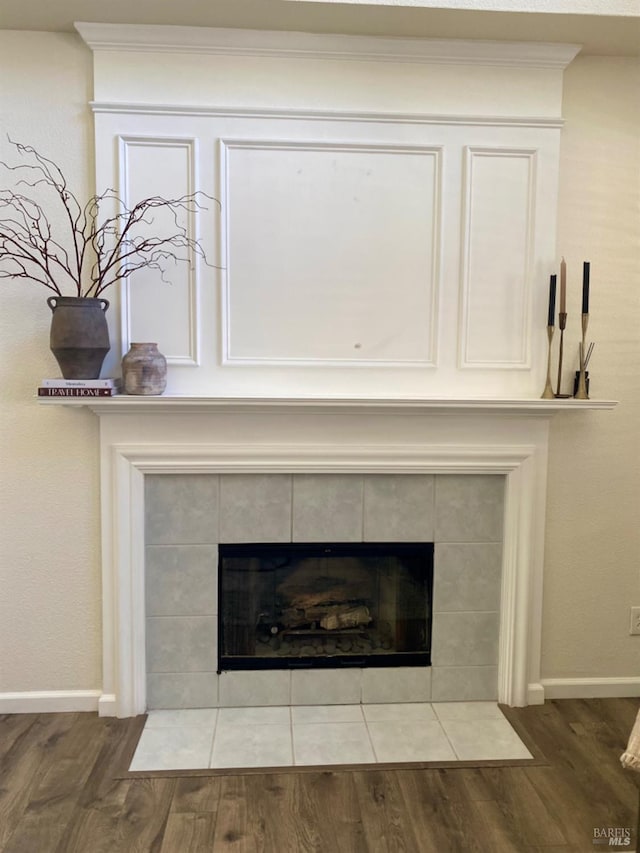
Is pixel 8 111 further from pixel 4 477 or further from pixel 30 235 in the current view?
pixel 4 477

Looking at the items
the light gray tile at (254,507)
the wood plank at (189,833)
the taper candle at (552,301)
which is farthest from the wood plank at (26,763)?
the taper candle at (552,301)

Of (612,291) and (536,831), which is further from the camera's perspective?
(612,291)

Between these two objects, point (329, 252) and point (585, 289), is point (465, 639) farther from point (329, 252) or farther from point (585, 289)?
point (329, 252)

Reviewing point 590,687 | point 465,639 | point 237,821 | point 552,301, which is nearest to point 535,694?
point 590,687

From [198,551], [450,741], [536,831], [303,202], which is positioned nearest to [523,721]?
[450,741]

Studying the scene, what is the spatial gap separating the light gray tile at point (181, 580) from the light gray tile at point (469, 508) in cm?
84

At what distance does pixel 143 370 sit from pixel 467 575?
1.38 m

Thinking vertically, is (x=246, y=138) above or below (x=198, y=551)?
above

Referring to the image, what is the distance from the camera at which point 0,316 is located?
231 cm

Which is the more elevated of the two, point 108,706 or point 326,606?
point 326,606

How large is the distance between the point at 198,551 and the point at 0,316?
1059 mm

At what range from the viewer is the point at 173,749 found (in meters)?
2.22

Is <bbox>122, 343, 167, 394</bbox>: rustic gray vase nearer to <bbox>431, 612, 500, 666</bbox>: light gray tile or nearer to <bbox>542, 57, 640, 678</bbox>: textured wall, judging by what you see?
<bbox>431, 612, 500, 666</bbox>: light gray tile

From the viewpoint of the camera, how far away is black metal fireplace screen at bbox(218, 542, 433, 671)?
2508 millimetres
